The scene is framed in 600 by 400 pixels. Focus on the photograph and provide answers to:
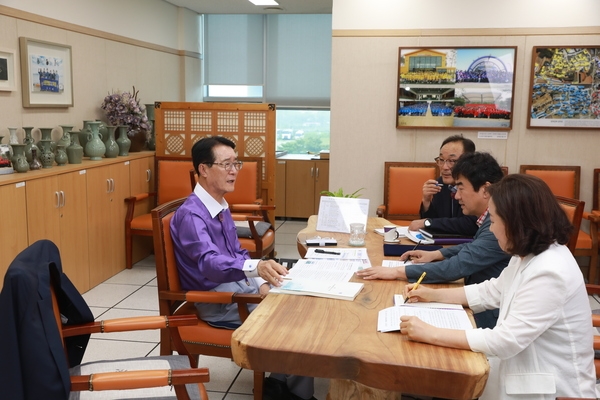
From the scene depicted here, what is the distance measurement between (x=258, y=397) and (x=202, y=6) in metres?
6.28

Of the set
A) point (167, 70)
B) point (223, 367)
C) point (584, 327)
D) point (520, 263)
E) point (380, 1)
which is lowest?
point (223, 367)

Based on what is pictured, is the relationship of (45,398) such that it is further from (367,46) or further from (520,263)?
(367,46)

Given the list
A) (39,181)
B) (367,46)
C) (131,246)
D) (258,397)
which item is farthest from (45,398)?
(367,46)

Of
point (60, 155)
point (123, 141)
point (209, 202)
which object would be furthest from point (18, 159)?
A: point (209, 202)

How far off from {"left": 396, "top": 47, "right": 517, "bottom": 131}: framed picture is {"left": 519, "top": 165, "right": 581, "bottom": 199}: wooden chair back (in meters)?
0.54

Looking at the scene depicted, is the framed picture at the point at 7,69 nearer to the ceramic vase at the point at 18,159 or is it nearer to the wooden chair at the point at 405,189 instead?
the ceramic vase at the point at 18,159

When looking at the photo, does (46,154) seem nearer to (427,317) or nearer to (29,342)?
(29,342)

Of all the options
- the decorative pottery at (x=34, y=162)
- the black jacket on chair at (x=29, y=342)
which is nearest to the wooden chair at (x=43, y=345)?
the black jacket on chair at (x=29, y=342)

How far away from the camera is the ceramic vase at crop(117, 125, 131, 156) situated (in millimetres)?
5824

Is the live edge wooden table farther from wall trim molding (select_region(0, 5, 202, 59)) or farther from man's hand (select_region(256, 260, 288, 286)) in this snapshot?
wall trim molding (select_region(0, 5, 202, 59))

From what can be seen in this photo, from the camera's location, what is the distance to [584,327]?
74.9 inches

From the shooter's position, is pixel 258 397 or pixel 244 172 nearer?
pixel 258 397

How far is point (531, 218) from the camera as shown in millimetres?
1909

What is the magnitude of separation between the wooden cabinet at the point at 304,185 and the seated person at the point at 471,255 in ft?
16.4
